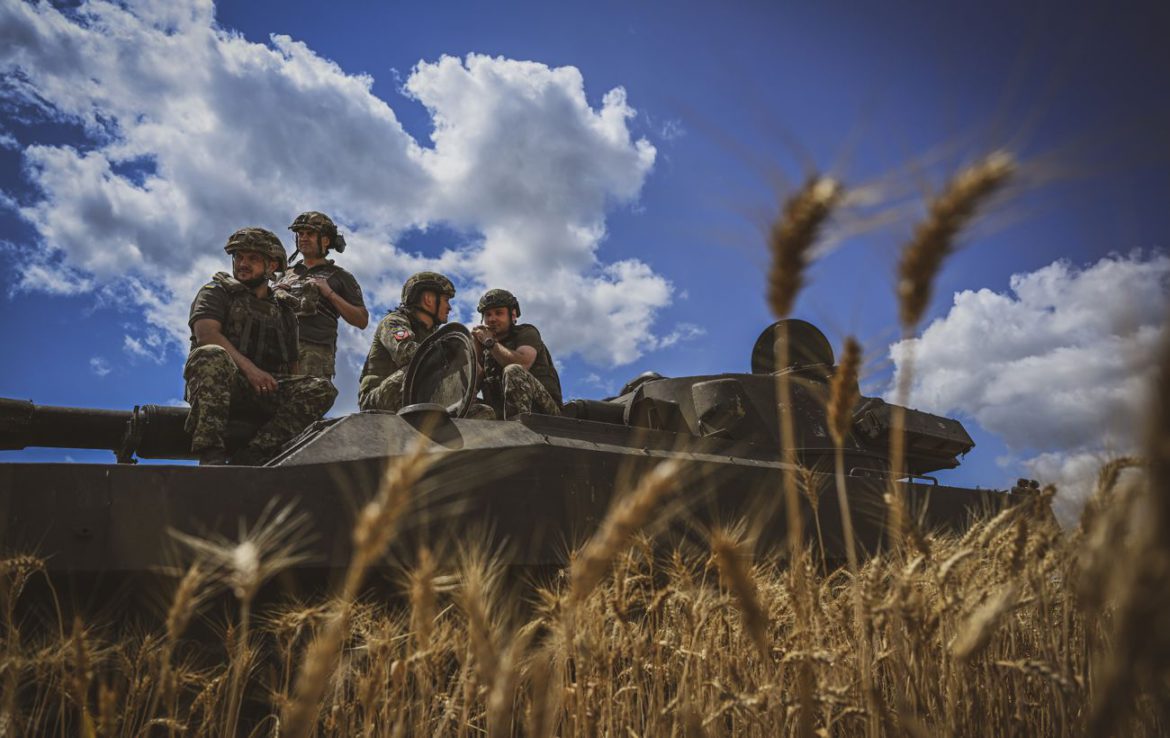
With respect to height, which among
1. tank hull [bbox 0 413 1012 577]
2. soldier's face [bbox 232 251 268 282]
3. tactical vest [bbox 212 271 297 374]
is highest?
soldier's face [bbox 232 251 268 282]

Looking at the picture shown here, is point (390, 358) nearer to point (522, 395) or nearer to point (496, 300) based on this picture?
point (496, 300)

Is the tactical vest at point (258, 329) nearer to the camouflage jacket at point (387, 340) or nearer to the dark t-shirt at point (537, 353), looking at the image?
the camouflage jacket at point (387, 340)

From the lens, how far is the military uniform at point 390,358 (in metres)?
6.67

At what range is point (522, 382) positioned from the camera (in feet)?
20.3

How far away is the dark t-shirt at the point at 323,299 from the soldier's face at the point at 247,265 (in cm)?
120

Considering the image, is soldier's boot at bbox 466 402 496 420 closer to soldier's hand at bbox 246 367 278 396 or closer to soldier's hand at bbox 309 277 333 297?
soldier's hand at bbox 246 367 278 396

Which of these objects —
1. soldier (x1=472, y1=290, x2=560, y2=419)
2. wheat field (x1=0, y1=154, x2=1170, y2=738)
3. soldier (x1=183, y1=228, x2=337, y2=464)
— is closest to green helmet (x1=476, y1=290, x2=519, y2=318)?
soldier (x1=472, y1=290, x2=560, y2=419)

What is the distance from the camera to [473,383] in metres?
5.45

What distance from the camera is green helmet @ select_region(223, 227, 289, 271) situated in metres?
6.04

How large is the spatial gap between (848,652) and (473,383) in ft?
10.9

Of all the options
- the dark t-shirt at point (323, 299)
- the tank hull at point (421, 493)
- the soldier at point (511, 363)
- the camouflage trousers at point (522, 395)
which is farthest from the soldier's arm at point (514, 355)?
the dark t-shirt at point (323, 299)

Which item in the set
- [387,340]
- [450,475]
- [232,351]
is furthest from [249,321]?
[450,475]

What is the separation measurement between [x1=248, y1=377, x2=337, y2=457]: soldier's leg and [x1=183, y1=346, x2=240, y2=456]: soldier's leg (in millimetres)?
284

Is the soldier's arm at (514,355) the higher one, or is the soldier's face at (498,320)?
the soldier's face at (498,320)
